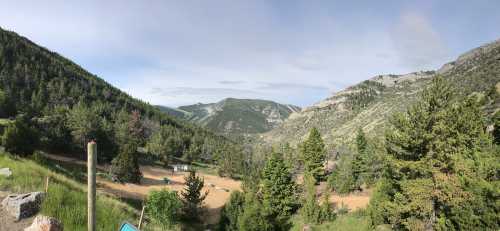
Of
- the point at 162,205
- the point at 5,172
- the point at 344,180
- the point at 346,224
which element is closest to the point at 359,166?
the point at 344,180

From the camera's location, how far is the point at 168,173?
6769 centimetres

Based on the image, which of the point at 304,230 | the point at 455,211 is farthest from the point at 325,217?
the point at 455,211

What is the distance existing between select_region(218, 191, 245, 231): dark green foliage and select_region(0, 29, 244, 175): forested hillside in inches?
843

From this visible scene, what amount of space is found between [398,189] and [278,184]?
16698mm

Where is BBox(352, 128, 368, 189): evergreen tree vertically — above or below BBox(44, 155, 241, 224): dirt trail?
above

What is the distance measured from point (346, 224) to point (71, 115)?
54.6 meters

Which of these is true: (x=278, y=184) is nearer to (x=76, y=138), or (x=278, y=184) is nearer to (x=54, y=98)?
(x=76, y=138)

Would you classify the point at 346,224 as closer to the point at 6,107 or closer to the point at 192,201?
the point at 192,201

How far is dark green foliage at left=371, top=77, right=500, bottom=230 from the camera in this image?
18.2m

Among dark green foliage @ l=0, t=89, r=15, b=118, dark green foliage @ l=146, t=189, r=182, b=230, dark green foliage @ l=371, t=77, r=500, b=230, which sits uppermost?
dark green foliage @ l=0, t=89, r=15, b=118

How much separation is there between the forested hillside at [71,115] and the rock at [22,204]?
33.0 meters

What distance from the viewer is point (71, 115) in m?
59.7

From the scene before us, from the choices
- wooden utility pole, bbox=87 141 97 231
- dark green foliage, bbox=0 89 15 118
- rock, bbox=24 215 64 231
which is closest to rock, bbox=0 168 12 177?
rock, bbox=24 215 64 231

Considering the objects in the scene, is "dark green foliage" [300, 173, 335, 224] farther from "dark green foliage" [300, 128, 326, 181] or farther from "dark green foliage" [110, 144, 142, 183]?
"dark green foliage" [110, 144, 142, 183]
